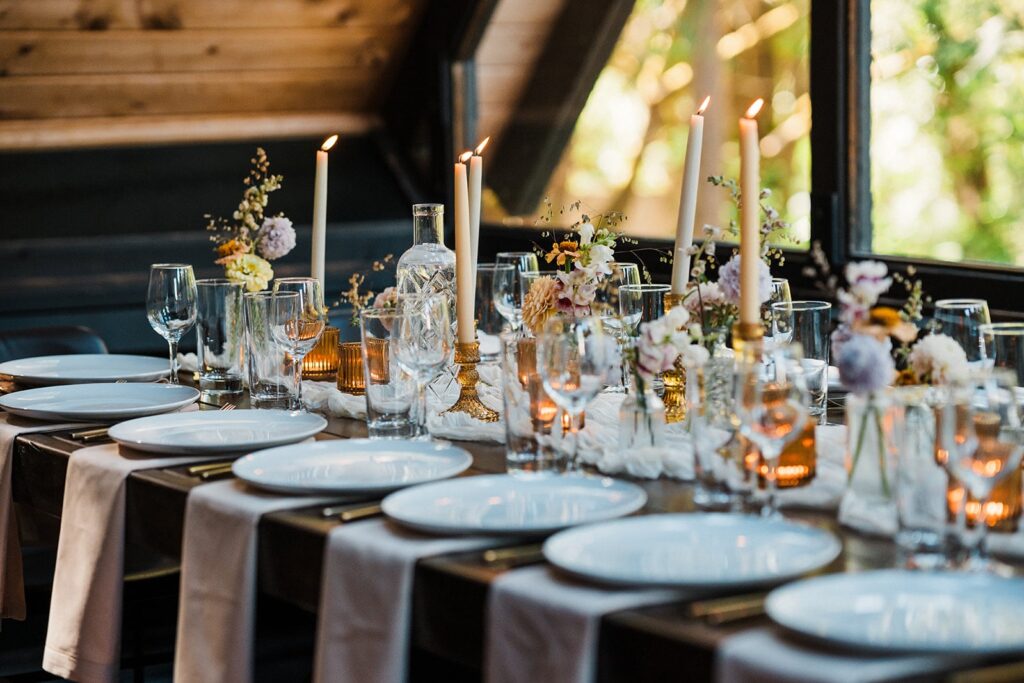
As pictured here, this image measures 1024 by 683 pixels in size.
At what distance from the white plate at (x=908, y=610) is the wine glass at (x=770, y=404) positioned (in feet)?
0.68

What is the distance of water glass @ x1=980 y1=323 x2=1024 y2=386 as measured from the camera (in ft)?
5.03

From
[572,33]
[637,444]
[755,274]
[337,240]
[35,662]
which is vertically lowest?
[35,662]

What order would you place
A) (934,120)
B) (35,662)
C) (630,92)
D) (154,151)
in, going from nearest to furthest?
(35,662) → (154,151) → (934,120) → (630,92)

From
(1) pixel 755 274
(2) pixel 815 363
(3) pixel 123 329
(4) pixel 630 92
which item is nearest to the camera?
(1) pixel 755 274

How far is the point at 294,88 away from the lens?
4676mm

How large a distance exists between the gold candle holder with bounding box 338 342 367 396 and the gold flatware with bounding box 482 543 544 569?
2.87ft

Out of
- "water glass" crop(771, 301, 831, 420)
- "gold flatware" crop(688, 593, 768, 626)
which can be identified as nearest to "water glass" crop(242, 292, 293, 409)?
"water glass" crop(771, 301, 831, 420)

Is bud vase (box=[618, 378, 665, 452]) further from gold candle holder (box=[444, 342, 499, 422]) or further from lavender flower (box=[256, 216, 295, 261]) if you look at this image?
lavender flower (box=[256, 216, 295, 261])

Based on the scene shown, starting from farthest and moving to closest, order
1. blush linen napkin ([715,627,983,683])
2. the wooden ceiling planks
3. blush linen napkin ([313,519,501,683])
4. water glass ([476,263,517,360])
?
the wooden ceiling planks → water glass ([476,263,517,360]) → blush linen napkin ([313,519,501,683]) → blush linen napkin ([715,627,983,683])

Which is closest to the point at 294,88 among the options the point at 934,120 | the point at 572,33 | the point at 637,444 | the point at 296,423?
the point at 572,33

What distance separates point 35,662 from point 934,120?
3.98 metres

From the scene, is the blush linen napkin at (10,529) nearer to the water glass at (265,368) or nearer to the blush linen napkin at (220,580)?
the water glass at (265,368)

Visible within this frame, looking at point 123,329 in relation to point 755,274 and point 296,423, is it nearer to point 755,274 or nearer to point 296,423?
point 296,423

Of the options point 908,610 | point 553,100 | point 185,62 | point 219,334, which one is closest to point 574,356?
point 908,610
